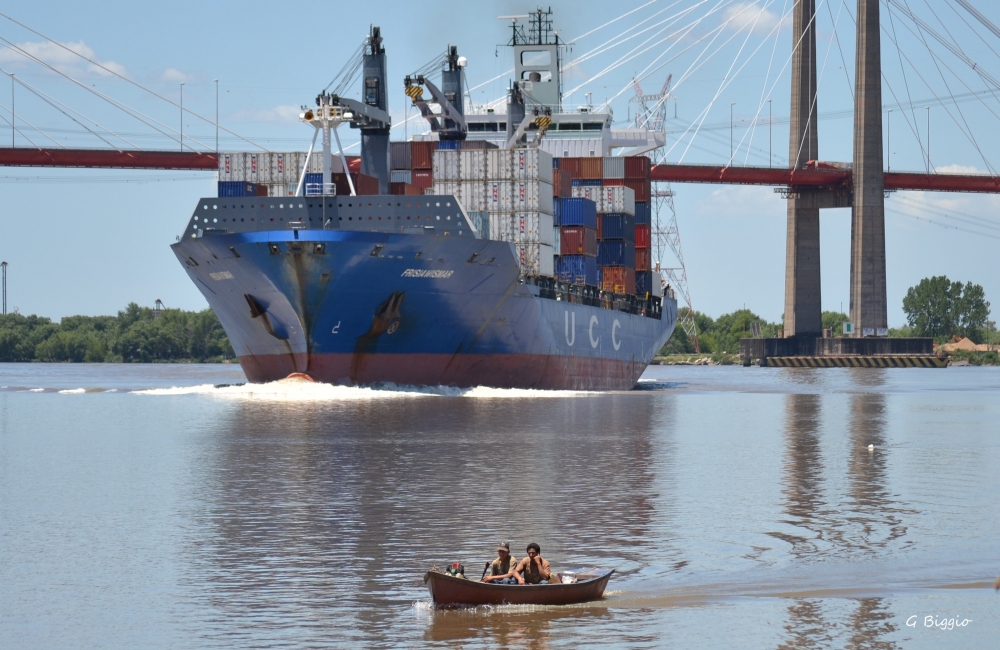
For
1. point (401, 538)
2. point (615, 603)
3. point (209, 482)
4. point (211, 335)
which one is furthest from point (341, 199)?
Result: point (211, 335)

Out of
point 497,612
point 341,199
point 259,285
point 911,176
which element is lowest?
point 497,612

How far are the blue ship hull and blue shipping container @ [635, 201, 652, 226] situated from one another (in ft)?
54.7

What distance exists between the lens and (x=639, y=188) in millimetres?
72250

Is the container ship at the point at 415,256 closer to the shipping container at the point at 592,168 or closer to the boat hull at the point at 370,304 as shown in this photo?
the boat hull at the point at 370,304

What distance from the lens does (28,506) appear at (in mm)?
23953

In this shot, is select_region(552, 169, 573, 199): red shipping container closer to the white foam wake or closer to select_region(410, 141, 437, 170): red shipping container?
select_region(410, 141, 437, 170): red shipping container

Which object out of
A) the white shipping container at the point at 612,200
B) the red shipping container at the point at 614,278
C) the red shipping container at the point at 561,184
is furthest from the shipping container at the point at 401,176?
the red shipping container at the point at 614,278

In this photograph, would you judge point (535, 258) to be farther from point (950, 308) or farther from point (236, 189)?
A: point (950, 308)

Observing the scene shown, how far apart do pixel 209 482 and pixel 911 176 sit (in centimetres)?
11451

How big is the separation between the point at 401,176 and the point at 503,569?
43225 millimetres

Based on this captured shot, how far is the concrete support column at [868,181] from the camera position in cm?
12262

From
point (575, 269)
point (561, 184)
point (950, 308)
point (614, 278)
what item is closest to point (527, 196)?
point (561, 184)

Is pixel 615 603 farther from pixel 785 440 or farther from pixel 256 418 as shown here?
pixel 256 418

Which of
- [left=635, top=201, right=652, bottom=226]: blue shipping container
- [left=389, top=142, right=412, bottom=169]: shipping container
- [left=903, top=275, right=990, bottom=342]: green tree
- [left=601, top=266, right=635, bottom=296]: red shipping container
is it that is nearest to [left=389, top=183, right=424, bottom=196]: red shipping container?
[left=389, top=142, right=412, bottom=169]: shipping container
